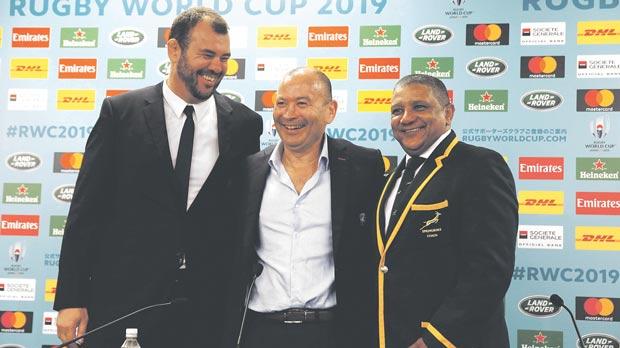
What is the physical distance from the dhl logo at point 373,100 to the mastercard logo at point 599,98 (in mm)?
1305

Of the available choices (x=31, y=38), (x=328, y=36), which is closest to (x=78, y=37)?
(x=31, y=38)

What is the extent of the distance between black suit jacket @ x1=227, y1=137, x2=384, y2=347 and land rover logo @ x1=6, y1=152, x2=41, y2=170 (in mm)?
2913

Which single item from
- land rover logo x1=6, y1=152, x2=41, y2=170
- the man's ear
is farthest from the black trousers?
land rover logo x1=6, y1=152, x2=41, y2=170

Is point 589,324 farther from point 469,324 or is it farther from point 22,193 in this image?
point 22,193

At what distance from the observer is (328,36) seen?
5.37m

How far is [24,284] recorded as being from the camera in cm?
553

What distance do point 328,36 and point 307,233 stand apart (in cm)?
262

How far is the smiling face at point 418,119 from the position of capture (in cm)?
309

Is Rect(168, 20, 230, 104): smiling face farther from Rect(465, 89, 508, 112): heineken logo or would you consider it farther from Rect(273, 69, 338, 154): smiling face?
Rect(465, 89, 508, 112): heineken logo

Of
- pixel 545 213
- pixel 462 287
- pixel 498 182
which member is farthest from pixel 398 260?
pixel 545 213

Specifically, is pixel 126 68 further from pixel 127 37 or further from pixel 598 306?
pixel 598 306

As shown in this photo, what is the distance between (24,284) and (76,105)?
136cm

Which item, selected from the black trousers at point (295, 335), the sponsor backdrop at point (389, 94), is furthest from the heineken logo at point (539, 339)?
the black trousers at point (295, 335)

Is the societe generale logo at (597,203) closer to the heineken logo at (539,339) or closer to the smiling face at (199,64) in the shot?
the heineken logo at (539,339)
